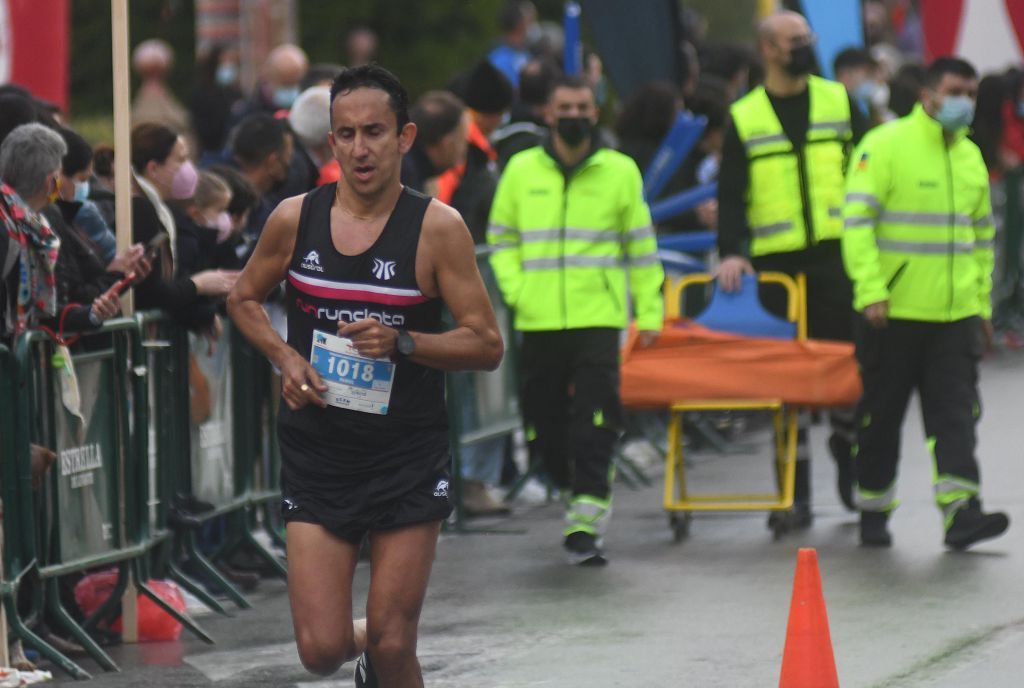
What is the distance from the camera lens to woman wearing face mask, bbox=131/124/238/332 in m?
9.18

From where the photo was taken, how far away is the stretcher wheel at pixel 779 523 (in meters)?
10.9

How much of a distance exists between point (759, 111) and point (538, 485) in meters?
2.59

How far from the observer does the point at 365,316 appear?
6.57 metres

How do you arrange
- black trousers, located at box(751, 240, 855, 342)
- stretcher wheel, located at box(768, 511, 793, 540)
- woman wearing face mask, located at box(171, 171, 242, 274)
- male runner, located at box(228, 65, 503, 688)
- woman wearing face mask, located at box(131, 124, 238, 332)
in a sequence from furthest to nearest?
1. black trousers, located at box(751, 240, 855, 342)
2. stretcher wheel, located at box(768, 511, 793, 540)
3. woman wearing face mask, located at box(171, 171, 242, 274)
4. woman wearing face mask, located at box(131, 124, 238, 332)
5. male runner, located at box(228, 65, 503, 688)

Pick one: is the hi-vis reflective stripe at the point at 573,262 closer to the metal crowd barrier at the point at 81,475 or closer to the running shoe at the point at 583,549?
the running shoe at the point at 583,549

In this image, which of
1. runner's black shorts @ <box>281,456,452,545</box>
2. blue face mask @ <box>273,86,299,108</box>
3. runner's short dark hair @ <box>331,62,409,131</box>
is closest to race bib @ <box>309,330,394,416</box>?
runner's black shorts @ <box>281,456,452,545</box>

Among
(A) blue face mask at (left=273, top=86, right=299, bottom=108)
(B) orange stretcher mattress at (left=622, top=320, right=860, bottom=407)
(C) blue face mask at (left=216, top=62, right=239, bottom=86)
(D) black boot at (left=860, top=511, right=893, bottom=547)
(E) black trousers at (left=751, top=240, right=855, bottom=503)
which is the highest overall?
(A) blue face mask at (left=273, top=86, right=299, bottom=108)

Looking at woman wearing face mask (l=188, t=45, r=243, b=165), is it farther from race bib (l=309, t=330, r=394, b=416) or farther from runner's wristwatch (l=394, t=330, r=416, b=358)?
runner's wristwatch (l=394, t=330, r=416, b=358)

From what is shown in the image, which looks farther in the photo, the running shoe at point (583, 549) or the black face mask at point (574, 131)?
the black face mask at point (574, 131)

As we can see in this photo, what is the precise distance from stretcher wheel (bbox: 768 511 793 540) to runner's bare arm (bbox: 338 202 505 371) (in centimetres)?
441

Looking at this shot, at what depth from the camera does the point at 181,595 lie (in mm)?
9219

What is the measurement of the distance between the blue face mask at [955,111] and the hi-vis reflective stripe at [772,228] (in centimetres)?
128

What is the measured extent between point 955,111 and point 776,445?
190cm

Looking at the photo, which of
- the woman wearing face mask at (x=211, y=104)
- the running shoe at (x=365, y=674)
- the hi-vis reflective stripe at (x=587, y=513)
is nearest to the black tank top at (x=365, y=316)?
the running shoe at (x=365, y=674)
